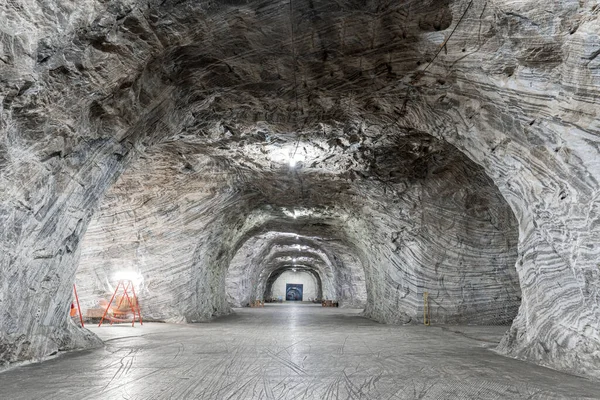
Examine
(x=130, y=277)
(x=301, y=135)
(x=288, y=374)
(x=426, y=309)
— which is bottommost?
(x=288, y=374)

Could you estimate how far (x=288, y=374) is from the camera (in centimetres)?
433

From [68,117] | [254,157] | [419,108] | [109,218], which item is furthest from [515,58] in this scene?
[109,218]

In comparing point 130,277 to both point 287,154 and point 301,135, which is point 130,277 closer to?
point 287,154

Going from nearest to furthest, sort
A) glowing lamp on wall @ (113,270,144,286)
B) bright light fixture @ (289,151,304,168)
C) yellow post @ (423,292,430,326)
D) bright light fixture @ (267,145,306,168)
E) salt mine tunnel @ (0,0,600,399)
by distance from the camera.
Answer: salt mine tunnel @ (0,0,600,399), bright light fixture @ (267,145,306,168), bright light fixture @ (289,151,304,168), yellow post @ (423,292,430,326), glowing lamp on wall @ (113,270,144,286)

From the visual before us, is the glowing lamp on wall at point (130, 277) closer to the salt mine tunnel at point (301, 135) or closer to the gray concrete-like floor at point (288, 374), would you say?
the salt mine tunnel at point (301, 135)

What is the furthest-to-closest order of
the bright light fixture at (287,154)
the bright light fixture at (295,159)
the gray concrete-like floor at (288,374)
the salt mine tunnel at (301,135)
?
the bright light fixture at (295,159) → the bright light fixture at (287,154) → the salt mine tunnel at (301,135) → the gray concrete-like floor at (288,374)

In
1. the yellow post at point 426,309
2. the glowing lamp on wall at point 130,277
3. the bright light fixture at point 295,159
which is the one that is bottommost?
the yellow post at point 426,309

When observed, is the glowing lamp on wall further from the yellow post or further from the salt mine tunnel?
the yellow post

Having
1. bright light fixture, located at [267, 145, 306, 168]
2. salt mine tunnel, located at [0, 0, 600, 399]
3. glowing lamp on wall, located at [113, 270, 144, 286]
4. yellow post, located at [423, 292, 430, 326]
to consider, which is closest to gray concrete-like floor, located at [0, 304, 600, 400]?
salt mine tunnel, located at [0, 0, 600, 399]

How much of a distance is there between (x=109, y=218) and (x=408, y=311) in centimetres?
824

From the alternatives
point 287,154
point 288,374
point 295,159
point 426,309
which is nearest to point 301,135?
point 287,154

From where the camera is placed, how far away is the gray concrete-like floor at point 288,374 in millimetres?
3602

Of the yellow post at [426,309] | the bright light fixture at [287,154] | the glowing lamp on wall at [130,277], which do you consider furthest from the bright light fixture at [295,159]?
the glowing lamp on wall at [130,277]

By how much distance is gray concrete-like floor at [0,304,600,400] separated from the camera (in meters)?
3.60
